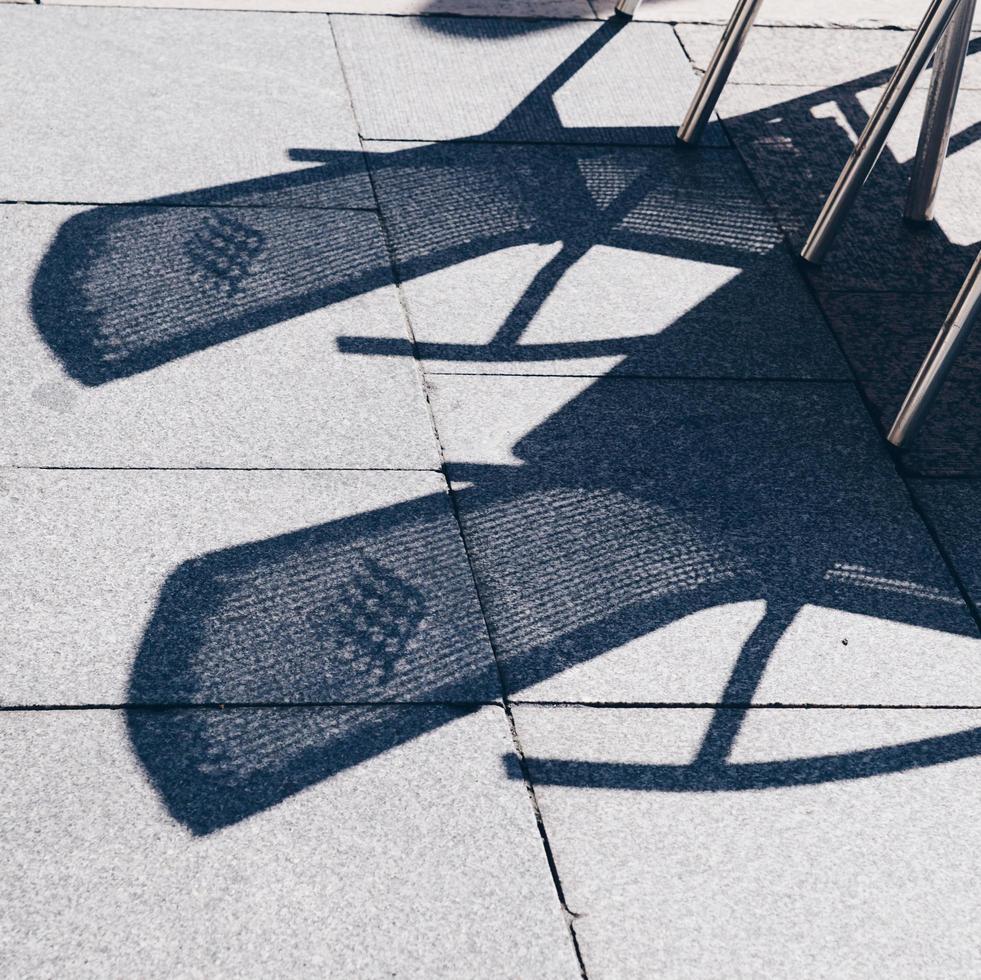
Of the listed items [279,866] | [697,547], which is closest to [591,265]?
[697,547]

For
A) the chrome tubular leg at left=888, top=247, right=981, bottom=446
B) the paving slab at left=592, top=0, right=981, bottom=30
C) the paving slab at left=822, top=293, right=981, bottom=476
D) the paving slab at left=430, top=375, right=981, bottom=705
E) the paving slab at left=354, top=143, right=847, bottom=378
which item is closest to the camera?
the paving slab at left=430, top=375, right=981, bottom=705

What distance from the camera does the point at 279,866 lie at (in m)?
2.64

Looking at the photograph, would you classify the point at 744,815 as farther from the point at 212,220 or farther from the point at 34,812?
the point at 212,220

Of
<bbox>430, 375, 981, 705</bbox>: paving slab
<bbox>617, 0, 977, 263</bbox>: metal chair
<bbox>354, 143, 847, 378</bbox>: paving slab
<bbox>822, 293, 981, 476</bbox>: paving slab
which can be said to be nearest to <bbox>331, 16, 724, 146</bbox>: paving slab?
<bbox>354, 143, 847, 378</bbox>: paving slab

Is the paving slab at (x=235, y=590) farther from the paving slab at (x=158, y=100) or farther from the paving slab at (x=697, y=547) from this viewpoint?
the paving slab at (x=158, y=100)

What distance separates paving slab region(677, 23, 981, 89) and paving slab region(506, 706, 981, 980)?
11.7 feet

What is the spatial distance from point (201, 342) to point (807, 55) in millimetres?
3471

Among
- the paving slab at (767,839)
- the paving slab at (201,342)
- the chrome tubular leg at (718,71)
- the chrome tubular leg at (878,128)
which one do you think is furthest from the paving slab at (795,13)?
the paving slab at (767,839)

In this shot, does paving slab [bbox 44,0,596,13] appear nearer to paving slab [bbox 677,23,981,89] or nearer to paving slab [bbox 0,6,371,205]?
paving slab [bbox 0,6,371,205]

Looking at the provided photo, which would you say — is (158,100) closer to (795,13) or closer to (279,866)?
(795,13)

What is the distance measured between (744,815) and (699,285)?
217 cm

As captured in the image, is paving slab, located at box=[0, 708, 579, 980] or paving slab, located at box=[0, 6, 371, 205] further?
paving slab, located at box=[0, 6, 371, 205]

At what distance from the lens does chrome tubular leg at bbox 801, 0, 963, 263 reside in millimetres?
4340

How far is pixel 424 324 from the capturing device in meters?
4.13
